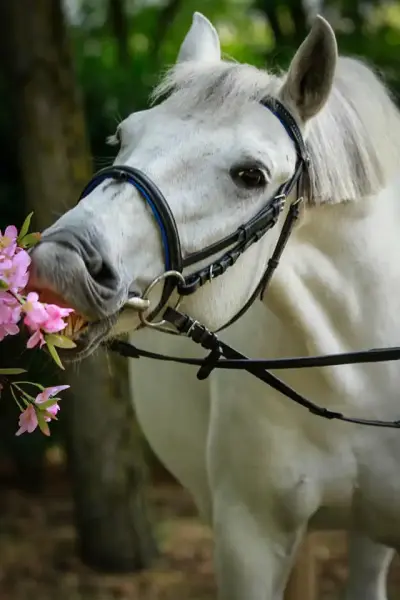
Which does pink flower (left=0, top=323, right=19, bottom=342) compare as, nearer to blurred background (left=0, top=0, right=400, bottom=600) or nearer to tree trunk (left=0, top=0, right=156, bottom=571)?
blurred background (left=0, top=0, right=400, bottom=600)

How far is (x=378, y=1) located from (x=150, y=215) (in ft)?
16.0

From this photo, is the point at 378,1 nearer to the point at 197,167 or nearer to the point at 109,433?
the point at 109,433

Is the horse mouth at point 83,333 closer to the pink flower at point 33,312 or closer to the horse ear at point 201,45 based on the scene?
the pink flower at point 33,312

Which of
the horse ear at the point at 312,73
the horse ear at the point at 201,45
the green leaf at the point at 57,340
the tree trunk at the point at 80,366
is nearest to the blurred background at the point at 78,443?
the tree trunk at the point at 80,366

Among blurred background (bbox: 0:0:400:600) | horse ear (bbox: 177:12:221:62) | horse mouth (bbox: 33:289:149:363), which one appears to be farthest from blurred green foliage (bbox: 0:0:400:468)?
horse mouth (bbox: 33:289:149:363)

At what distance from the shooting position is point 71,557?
149 inches

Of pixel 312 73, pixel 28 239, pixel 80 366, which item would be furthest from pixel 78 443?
pixel 28 239

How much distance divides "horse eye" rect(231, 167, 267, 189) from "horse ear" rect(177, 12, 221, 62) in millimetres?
483

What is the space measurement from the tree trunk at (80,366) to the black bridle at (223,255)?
5.50 ft

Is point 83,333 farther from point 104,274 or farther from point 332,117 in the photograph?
point 332,117

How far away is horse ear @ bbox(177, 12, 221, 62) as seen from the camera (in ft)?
6.11

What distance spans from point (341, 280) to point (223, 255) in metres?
0.35

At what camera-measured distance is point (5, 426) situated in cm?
433

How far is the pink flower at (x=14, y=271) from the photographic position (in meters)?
1.06
